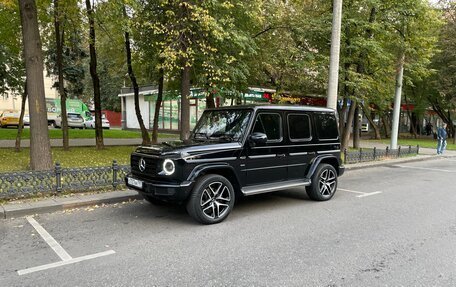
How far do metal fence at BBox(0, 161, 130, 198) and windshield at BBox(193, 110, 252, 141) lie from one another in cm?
236

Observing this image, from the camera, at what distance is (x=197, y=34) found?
34.3 feet

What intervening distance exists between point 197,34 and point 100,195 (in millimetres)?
5487

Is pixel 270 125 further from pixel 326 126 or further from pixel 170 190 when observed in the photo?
pixel 170 190

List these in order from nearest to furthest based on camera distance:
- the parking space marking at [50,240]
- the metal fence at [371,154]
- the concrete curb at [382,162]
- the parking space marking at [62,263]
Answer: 1. the parking space marking at [62,263]
2. the parking space marking at [50,240]
3. the concrete curb at [382,162]
4. the metal fence at [371,154]

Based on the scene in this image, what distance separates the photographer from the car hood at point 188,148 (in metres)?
5.73

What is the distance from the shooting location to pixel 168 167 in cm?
567

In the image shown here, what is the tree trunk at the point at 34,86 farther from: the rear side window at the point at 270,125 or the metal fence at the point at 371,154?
the metal fence at the point at 371,154

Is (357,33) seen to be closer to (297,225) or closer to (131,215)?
(297,225)

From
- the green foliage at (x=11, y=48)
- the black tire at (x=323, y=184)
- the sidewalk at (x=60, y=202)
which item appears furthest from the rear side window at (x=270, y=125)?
the green foliage at (x=11, y=48)

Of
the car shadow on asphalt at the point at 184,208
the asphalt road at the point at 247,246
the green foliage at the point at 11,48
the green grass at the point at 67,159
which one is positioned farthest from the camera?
the green foliage at the point at 11,48

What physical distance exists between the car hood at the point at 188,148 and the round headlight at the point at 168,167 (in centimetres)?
13

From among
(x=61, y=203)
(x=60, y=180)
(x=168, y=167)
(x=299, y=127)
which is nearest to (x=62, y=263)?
(x=168, y=167)

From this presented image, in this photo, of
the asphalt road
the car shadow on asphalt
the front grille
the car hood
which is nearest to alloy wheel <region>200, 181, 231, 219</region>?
the asphalt road

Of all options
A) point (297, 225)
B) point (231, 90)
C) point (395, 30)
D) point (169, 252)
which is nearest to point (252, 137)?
point (297, 225)
